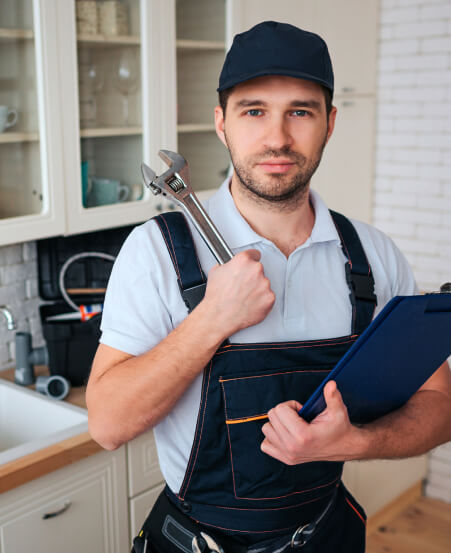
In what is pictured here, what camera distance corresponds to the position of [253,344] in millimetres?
1121

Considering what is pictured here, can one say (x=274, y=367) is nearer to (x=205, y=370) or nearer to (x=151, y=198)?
(x=205, y=370)

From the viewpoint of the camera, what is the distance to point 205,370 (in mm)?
1110

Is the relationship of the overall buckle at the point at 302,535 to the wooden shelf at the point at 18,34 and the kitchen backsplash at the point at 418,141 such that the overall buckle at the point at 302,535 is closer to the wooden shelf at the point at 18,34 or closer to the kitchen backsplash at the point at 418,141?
the wooden shelf at the point at 18,34

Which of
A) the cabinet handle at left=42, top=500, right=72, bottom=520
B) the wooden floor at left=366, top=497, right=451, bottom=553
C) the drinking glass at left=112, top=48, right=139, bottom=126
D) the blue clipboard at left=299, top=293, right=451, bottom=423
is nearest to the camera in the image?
the blue clipboard at left=299, top=293, right=451, bottom=423

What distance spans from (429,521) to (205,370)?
2.38 meters

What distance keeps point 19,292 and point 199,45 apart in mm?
1046

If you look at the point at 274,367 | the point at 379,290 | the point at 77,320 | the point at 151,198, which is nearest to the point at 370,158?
the point at 151,198

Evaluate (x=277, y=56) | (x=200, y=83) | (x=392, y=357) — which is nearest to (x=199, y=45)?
(x=200, y=83)

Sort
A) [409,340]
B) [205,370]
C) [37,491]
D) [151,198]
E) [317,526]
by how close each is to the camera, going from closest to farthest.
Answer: [409,340]
[205,370]
[317,526]
[37,491]
[151,198]

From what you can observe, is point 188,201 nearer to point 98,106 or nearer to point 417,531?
point 98,106

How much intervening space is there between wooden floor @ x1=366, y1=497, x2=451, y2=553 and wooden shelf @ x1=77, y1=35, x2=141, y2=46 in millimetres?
2183

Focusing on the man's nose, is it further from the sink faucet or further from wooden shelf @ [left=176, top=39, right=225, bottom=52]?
wooden shelf @ [left=176, top=39, right=225, bottom=52]

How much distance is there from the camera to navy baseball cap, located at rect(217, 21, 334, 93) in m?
1.09

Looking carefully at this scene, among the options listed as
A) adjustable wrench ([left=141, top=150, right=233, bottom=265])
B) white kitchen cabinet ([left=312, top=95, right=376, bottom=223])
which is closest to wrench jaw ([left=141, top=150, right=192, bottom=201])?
adjustable wrench ([left=141, top=150, right=233, bottom=265])
